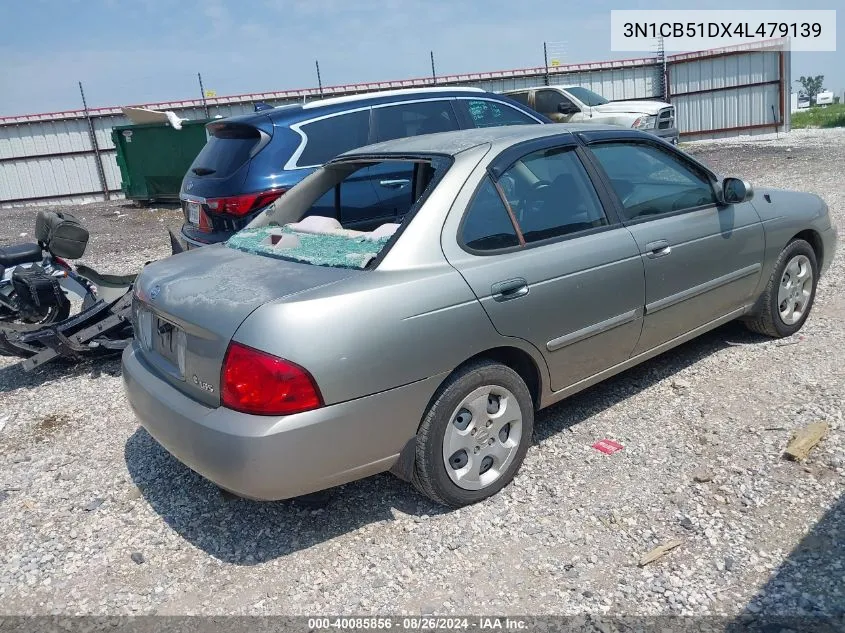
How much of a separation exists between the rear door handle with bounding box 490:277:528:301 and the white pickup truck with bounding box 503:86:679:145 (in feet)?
37.7

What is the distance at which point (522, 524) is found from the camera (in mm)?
3123

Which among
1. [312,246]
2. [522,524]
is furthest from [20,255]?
→ [522,524]

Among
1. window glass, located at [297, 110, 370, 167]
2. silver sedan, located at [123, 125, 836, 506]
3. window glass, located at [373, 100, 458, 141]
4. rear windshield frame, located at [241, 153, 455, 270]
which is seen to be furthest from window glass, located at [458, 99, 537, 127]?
rear windshield frame, located at [241, 153, 455, 270]

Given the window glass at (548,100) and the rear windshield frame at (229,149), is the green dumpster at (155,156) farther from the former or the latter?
the rear windshield frame at (229,149)

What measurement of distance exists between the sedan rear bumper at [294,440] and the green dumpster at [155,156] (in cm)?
1318

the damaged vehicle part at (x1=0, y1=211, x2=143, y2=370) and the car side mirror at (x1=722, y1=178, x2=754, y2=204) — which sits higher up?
the car side mirror at (x1=722, y1=178, x2=754, y2=204)

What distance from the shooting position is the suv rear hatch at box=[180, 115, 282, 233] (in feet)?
18.4

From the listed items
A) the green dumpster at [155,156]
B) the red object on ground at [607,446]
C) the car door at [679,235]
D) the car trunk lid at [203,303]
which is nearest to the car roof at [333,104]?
the car trunk lid at [203,303]

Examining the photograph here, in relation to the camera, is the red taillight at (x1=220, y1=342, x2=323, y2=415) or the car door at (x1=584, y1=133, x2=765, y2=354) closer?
the red taillight at (x1=220, y1=342, x2=323, y2=415)

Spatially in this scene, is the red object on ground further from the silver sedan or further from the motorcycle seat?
the motorcycle seat

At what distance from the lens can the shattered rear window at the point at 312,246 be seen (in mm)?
3080

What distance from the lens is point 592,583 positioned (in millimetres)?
2721

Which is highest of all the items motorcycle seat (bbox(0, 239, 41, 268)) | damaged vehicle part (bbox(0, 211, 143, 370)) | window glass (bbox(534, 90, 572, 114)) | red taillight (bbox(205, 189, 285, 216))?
window glass (bbox(534, 90, 572, 114))

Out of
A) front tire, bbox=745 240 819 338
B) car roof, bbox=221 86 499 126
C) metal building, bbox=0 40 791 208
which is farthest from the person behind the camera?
metal building, bbox=0 40 791 208
